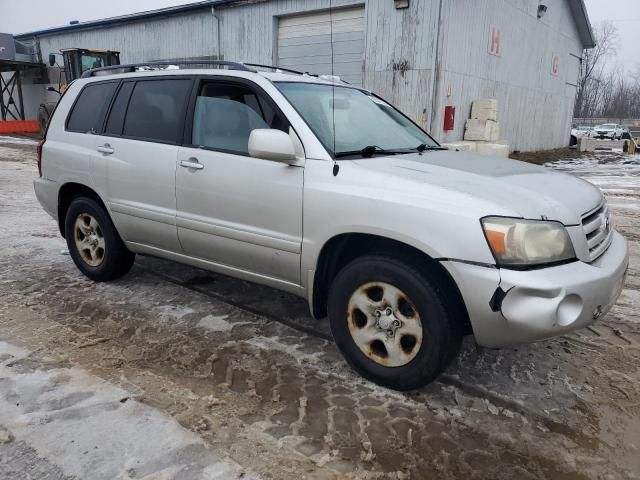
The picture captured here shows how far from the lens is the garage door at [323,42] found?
1423 centimetres

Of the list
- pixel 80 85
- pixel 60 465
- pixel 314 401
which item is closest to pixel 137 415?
pixel 60 465

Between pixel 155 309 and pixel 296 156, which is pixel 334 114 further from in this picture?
pixel 155 309

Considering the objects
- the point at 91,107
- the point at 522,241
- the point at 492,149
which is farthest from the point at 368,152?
the point at 492,149

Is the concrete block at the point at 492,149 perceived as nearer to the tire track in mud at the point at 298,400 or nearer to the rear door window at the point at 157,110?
the rear door window at the point at 157,110

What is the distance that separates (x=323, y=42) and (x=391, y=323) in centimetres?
1354

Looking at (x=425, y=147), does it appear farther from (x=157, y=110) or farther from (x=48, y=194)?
(x=48, y=194)

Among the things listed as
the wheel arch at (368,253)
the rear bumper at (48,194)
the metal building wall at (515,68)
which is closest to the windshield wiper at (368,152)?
the wheel arch at (368,253)

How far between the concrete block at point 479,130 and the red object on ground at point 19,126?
64.7ft

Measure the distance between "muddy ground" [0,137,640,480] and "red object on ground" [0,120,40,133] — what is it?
23.3 m

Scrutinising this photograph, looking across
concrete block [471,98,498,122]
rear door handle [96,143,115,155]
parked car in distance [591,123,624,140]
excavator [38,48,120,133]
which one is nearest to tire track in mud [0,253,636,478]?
rear door handle [96,143,115,155]

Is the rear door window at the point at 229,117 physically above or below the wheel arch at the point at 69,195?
above

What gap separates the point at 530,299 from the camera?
7.87 ft

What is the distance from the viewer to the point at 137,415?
8.52 ft

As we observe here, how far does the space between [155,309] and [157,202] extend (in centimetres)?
86
